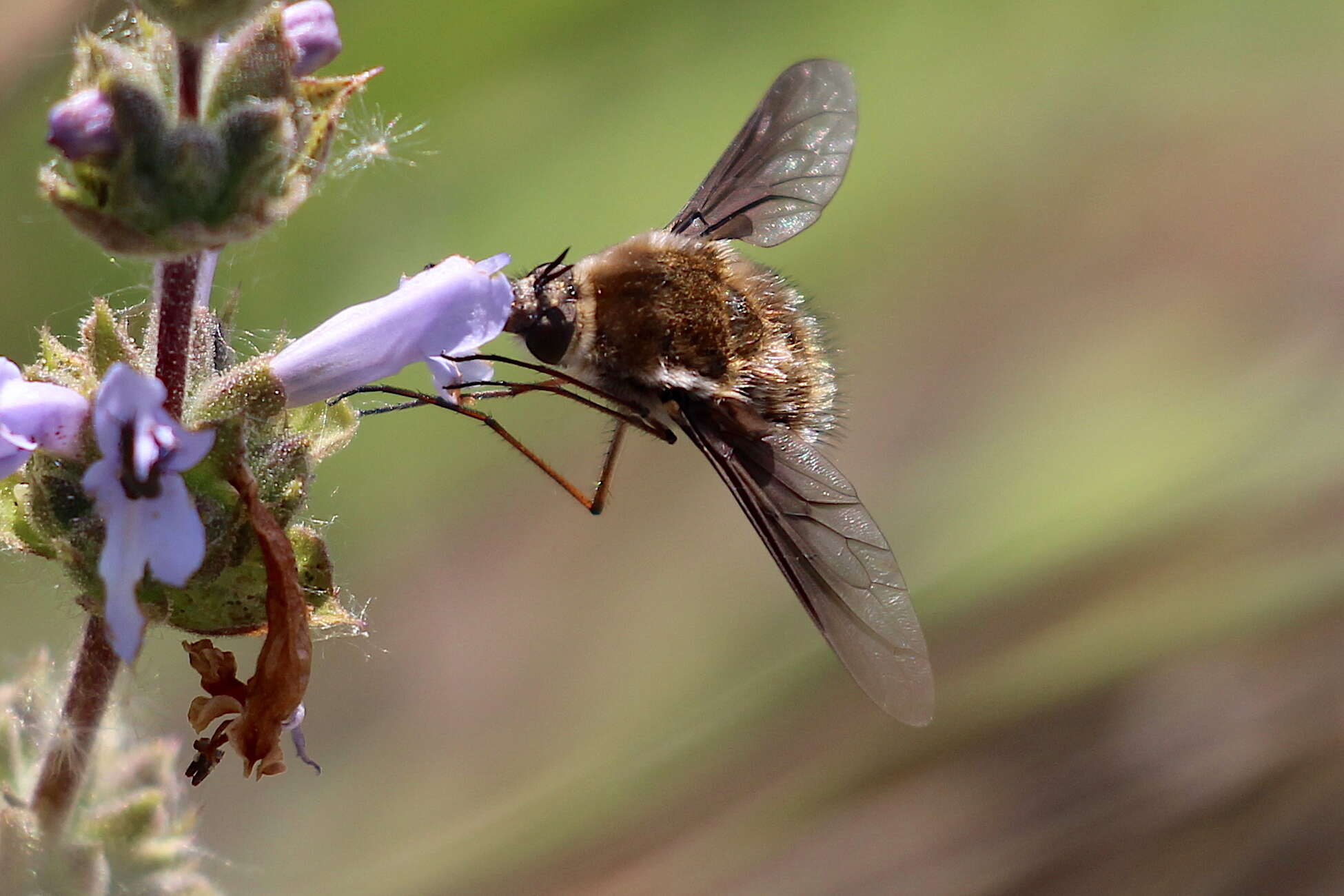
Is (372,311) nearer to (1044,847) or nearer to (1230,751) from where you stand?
(1044,847)

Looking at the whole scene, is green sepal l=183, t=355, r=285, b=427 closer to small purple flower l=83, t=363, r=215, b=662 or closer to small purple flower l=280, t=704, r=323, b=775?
small purple flower l=83, t=363, r=215, b=662

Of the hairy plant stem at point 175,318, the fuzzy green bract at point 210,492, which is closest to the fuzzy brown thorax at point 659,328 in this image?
the fuzzy green bract at point 210,492

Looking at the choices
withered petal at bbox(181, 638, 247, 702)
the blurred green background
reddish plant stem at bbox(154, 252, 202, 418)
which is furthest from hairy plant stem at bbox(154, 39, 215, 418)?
the blurred green background

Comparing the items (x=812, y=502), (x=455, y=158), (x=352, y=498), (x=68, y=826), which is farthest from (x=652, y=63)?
(x=68, y=826)

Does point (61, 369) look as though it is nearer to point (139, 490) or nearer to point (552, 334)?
point (139, 490)

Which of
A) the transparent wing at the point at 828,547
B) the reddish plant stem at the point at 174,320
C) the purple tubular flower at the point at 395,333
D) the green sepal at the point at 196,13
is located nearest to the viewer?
the green sepal at the point at 196,13

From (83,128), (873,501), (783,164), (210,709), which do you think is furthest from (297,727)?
(873,501)

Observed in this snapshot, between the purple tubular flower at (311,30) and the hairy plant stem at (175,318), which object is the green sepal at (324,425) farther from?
the purple tubular flower at (311,30)
